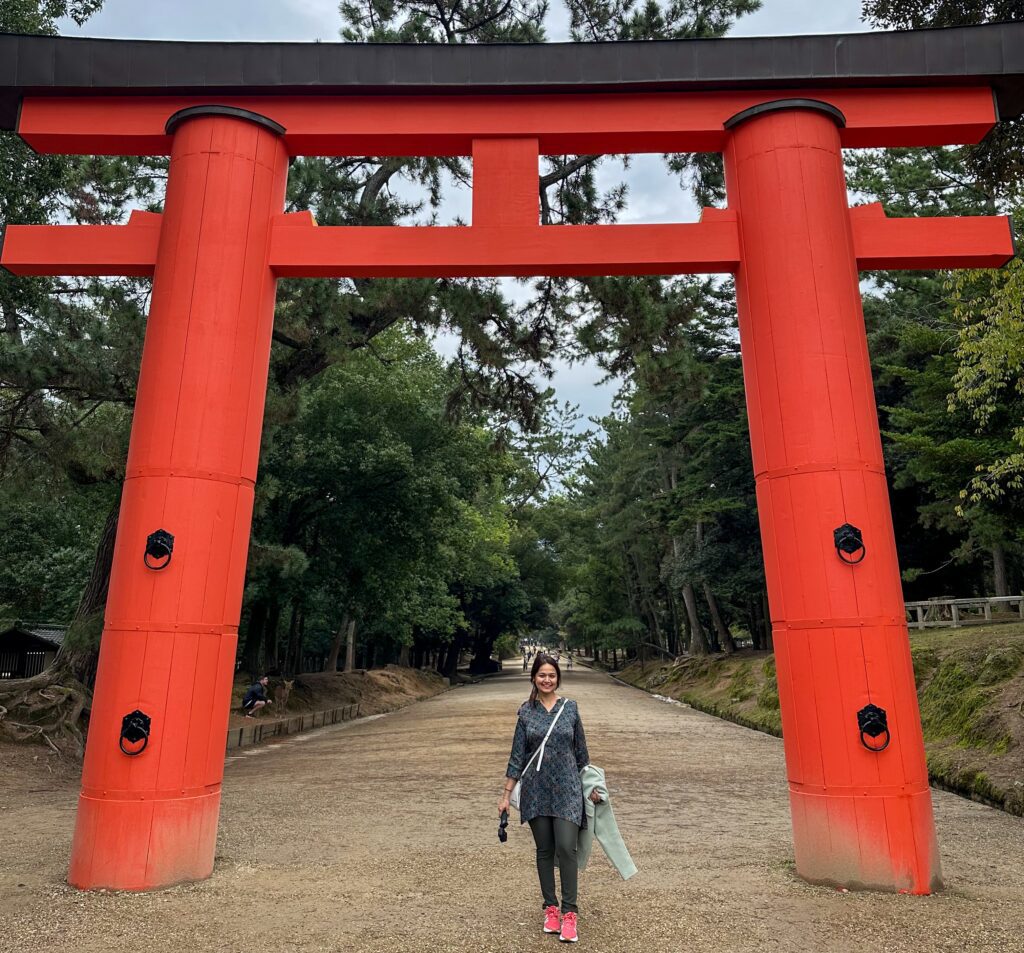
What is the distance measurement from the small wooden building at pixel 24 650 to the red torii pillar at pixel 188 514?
83.2 ft

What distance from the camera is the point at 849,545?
5.04 m

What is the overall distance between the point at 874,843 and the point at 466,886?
8.50 feet

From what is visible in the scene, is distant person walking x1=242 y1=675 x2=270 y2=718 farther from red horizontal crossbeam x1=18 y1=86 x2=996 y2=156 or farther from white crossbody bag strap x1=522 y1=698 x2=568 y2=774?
white crossbody bag strap x1=522 y1=698 x2=568 y2=774

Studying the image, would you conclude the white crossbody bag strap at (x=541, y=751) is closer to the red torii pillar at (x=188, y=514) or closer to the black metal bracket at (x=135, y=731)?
the red torii pillar at (x=188, y=514)

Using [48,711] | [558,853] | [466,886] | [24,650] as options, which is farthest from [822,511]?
A: [24,650]

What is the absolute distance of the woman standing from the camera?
399cm

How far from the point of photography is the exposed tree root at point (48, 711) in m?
10.8

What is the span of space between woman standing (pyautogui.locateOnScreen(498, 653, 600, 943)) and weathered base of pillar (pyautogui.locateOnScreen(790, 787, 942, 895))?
1.79 m

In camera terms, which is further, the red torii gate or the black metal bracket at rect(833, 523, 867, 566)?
the black metal bracket at rect(833, 523, 867, 566)

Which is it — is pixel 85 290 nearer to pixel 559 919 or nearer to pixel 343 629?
pixel 559 919

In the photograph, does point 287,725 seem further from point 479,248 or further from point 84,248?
point 479,248

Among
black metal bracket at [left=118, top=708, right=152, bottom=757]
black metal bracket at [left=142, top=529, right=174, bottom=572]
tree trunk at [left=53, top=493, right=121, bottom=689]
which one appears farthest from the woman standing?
tree trunk at [left=53, top=493, right=121, bottom=689]

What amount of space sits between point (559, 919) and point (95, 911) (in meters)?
2.69

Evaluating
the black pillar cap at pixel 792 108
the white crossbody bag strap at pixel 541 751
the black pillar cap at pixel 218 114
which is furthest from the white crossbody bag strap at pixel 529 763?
the black pillar cap at pixel 218 114
